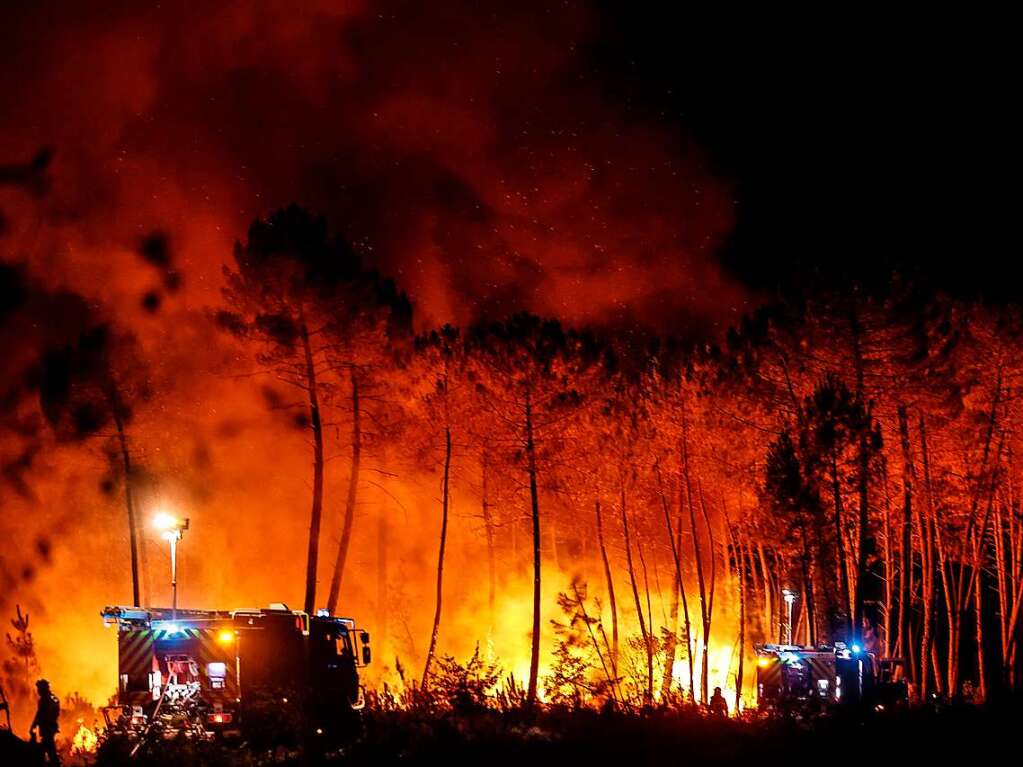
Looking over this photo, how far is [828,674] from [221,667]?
15.7 metres

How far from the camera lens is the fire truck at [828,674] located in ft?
92.4

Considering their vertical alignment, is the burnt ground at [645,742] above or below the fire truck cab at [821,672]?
below

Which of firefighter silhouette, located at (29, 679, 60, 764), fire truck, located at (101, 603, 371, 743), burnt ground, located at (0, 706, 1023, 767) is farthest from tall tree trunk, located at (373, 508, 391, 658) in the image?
burnt ground, located at (0, 706, 1023, 767)

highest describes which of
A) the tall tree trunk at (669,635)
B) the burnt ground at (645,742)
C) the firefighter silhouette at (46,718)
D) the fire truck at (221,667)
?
the tall tree trunk at (669,635)

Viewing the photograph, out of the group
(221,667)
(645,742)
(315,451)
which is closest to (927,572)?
(315,451)

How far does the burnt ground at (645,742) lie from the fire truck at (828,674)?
497 inches

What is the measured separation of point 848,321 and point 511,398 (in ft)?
27.4

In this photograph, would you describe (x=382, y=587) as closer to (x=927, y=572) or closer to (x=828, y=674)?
(x=828, y=674)

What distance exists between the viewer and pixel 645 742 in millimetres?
13859

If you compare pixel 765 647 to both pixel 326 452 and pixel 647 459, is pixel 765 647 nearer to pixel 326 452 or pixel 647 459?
pixel 647 459

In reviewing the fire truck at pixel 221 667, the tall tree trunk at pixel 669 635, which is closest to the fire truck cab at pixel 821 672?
the tall tree trunk at pixel 669 635

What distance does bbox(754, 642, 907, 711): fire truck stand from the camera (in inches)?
1109

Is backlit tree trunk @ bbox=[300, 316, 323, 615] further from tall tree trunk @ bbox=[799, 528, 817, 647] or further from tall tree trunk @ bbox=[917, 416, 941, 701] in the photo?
tall tree trunk @ bbox=[917, 416, 941, 701]

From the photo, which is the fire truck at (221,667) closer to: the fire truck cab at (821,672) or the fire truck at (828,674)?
the fire truck at (828,674)
